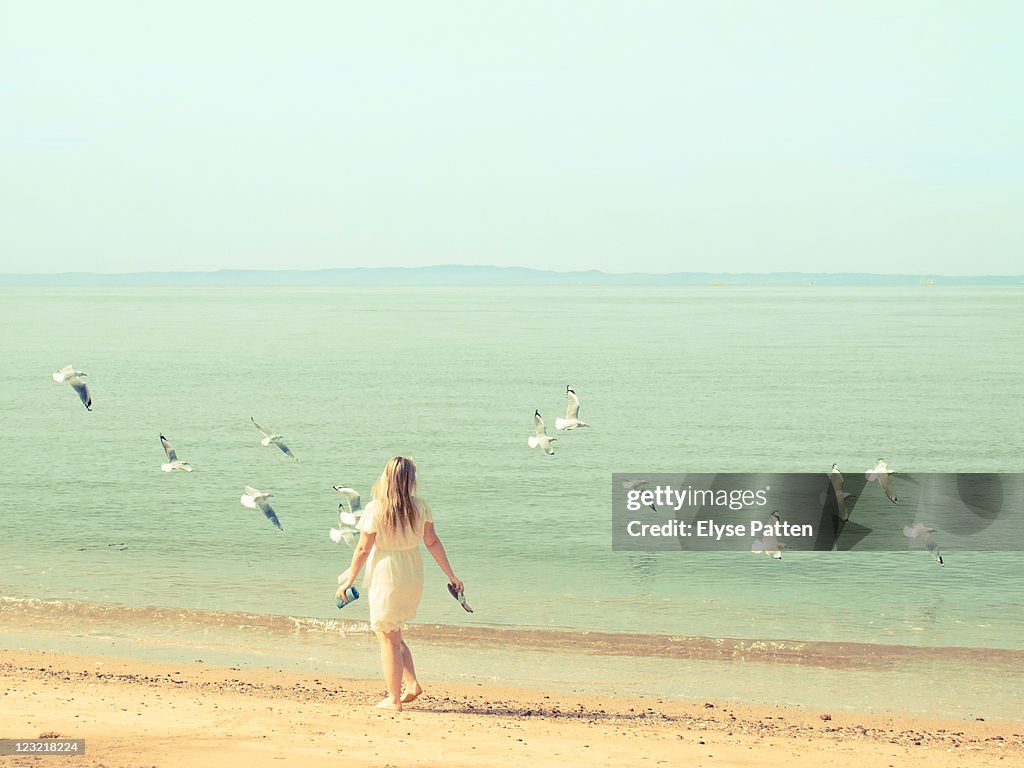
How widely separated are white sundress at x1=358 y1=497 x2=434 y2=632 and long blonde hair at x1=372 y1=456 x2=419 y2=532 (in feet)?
0.17

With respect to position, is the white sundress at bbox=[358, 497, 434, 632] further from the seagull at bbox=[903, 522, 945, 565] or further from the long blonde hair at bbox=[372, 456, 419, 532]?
the seagull at bbox=[903, 522, 945, 565]

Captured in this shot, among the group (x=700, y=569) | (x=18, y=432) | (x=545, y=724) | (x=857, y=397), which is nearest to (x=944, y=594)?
(x=700, y=569)

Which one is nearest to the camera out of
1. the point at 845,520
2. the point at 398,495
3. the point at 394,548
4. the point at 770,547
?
the point at 398,495

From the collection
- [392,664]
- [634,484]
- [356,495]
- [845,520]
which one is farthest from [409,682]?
[634,484]

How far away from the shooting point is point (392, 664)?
10.4m

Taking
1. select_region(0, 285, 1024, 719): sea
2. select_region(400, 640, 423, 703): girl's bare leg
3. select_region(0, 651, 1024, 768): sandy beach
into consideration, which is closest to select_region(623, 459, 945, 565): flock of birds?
select_region(0, 285, 1024, 719): sea

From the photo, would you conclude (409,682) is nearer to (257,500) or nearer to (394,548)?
(394,548)

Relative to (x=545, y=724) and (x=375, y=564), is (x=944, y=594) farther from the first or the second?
(x=375, y=564)

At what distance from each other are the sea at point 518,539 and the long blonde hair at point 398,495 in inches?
187

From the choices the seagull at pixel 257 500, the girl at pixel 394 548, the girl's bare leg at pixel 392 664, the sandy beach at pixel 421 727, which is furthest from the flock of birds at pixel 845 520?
the girl at pixel 394 548

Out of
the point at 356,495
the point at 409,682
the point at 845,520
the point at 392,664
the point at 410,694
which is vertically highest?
the point at 356,495

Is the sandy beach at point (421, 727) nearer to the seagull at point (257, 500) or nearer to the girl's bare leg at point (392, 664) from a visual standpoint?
the girl's bare leg at point (392, 664)

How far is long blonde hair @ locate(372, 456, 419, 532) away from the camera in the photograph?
9461 millimetres

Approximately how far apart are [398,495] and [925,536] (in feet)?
50.9
